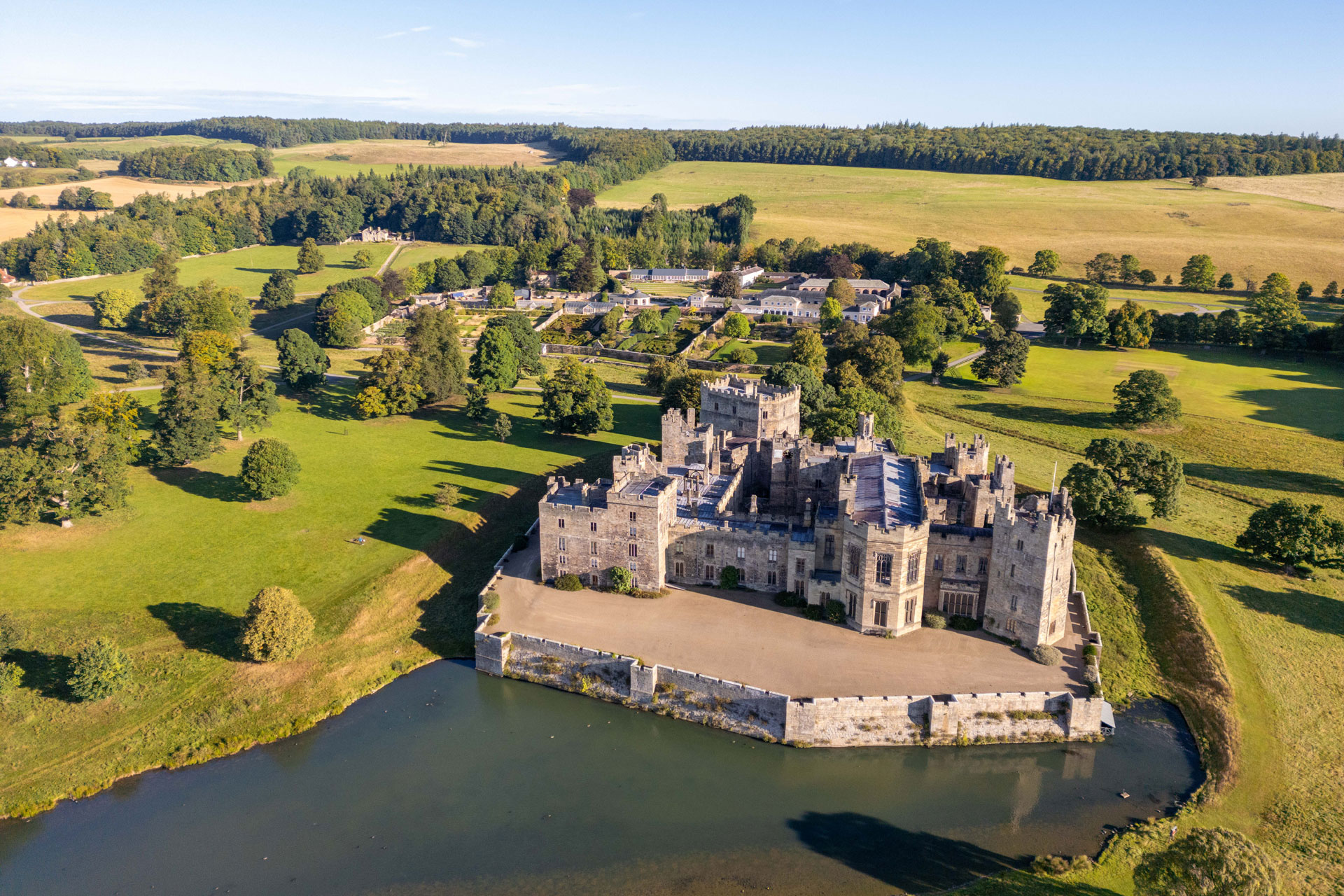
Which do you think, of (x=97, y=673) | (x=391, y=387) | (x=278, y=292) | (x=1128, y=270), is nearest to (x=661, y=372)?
(x=391, y=387)

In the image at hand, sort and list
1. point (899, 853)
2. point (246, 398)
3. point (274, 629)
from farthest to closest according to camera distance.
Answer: point (246, 398), point (274, 629), point (899, 853)

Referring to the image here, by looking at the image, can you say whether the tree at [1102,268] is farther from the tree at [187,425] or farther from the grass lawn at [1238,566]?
the tree at [187,425]

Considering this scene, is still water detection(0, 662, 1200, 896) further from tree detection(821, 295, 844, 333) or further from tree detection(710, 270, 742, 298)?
tree detection(710, 270, 742, 298)

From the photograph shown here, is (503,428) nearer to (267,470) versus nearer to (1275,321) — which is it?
(267,470)

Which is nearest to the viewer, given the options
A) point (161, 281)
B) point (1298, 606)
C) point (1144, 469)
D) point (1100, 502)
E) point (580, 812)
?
point (580, 812)

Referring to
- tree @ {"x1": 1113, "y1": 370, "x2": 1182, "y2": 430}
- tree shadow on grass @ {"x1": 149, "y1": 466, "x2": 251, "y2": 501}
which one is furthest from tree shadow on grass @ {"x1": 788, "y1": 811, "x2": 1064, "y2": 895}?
tree @ {"x1": 1113, "y1": 370, "x2": 1182, "y2": 430}

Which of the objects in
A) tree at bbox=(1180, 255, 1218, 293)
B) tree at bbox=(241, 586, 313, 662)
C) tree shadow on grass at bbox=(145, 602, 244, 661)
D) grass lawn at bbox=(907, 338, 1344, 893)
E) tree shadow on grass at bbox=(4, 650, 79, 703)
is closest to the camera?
grass lawn at bbox=(907, 338, 1344, 893)
